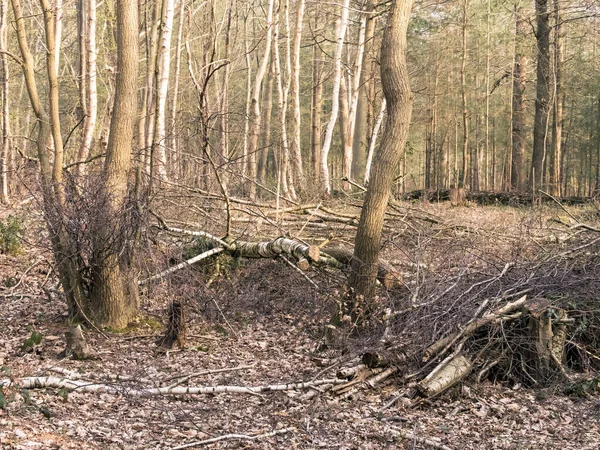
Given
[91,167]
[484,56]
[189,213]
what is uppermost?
[484,56]

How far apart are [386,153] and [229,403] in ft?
10.8

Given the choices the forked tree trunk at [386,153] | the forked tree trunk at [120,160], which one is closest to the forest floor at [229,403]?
the forked tree trunk at [120,160]

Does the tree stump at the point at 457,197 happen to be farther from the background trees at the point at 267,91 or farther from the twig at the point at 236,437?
the twig at the point at 236,437

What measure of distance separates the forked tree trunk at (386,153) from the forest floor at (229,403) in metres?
0.89

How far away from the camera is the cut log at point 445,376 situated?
5.88 m

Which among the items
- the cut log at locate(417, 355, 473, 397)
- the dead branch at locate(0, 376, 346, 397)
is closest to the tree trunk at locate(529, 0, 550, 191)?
the cut log at locate(417, 355, 473, 397)

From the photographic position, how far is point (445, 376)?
603 cm

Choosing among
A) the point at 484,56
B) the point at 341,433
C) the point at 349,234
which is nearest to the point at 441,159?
the point at 484,56

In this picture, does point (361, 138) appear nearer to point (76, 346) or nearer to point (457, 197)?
point (457, 197)

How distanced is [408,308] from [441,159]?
114 ft

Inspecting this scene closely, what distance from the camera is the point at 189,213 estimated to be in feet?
34.2

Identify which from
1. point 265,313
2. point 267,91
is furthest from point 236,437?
point 267,91

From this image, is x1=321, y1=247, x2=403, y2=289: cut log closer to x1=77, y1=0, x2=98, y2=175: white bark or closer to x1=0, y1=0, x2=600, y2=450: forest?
x1=0, y1=0, x2=600, y2=450: forest

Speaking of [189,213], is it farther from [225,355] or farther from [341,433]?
[341,433]
